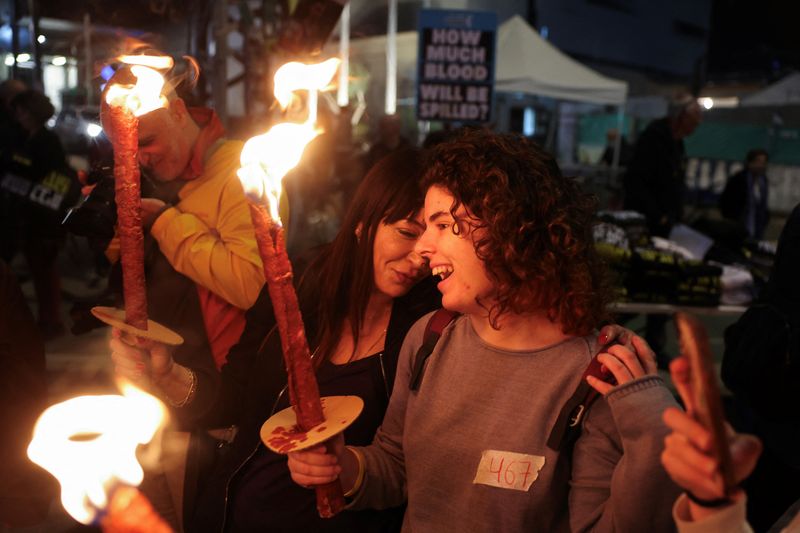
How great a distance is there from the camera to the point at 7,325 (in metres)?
2.38

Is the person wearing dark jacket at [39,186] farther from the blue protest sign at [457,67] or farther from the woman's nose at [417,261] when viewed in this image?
the woman's nose at [417,261]

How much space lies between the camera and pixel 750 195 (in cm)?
930

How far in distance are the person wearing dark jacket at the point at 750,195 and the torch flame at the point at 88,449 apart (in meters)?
9.50

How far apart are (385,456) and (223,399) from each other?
2.21 ft

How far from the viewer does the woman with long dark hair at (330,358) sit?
200 centimetres

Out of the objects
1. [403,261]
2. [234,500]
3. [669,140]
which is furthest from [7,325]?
[669,140]

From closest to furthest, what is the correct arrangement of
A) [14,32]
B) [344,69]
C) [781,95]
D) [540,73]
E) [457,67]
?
[14,32]
[457,67]
[540,73]
[344,69]
[781,95]

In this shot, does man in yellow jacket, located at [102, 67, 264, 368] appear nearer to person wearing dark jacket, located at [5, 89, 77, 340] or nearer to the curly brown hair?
the curly brown hair

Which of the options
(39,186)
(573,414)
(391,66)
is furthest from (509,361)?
(391,66)

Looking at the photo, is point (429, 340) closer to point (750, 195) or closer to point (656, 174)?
point (656, 174)

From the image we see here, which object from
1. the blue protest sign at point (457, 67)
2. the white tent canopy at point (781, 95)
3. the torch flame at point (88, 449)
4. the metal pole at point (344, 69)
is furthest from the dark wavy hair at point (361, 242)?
the white tent canopy at point (781, 95)

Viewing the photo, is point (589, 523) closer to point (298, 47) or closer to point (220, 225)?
point (220, 225)

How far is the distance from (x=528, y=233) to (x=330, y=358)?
0.86m

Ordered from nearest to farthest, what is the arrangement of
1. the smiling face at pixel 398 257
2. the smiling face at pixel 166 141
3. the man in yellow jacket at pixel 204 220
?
the smiling face at pixel 398 257 < the smiling face at pixel 166 141 < the man in yellow jacket at pixel 204 220
